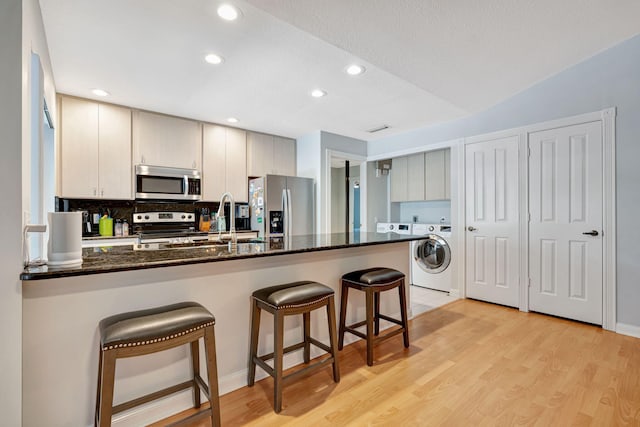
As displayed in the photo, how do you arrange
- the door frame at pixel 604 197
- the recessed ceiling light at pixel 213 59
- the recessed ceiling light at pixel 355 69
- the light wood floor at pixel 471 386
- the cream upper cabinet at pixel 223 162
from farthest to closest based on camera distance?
the cream upper cabinet at pixel 223 162
the door frame at pixel 604 197
the recessed ceiling light at pixel 355 69
the recessed ceiling light at pixel 213 59
the light wood floor at pixel 471 386

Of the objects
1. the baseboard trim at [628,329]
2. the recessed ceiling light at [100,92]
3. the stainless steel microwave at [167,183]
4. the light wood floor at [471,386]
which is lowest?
the light wood floor at [471,386]

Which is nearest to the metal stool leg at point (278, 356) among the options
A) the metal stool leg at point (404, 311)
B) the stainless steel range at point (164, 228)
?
the metal stool leg at point (404, 311)

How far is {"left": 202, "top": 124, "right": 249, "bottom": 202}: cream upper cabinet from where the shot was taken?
13.2 feet

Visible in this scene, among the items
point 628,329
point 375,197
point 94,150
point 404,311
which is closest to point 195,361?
point 404,311

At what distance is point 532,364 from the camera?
217 centimetres

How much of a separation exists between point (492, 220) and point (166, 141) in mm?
4106

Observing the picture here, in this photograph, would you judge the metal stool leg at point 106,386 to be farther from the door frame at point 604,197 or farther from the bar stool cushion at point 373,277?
the door frame at point 604,197

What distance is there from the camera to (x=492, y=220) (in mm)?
3594

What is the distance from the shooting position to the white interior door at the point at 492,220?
Result: 3.43 metres

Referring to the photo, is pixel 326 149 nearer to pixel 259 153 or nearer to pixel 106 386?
pixel 259 153

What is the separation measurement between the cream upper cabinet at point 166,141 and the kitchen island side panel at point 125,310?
2518 millimetres

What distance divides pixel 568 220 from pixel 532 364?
1659mm

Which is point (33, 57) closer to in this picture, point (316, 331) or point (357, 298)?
point (316, 331)

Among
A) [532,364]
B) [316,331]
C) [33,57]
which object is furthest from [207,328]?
[532,364]
